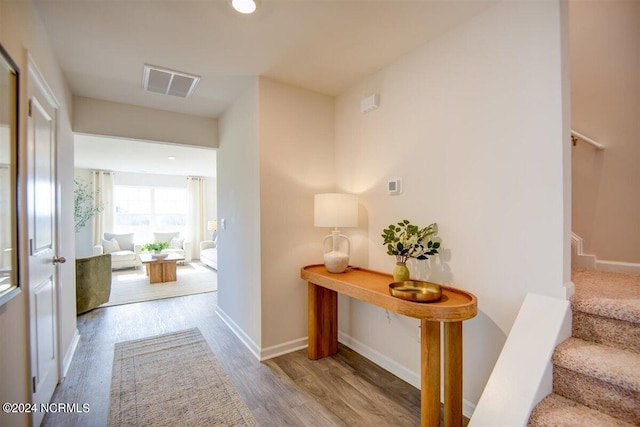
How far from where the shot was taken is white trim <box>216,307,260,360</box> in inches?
107

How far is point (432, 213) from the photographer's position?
213 cm

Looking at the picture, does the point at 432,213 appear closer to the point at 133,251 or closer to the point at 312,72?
the point at 312,72

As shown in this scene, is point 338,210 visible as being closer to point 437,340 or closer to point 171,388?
point 437,340

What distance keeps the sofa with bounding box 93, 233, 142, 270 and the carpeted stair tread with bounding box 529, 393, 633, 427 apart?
7.66 m

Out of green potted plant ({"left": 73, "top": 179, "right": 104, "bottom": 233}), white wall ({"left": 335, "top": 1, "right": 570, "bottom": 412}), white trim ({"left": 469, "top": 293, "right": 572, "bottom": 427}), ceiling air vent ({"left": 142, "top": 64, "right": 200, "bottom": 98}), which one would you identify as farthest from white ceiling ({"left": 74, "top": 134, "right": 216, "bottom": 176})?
white trim ({"left": 469, "top": 293, "right": 572, "bottom": 427})

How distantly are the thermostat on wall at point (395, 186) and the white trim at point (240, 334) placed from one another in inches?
72.0

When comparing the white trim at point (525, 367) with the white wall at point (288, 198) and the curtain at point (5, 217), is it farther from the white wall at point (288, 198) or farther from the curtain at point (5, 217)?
the curtain at point (5, 217)

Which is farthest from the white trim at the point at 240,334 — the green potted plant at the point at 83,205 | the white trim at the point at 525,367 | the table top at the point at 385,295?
the green potted plant at the point at 83,205

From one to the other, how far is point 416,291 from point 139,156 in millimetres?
6091

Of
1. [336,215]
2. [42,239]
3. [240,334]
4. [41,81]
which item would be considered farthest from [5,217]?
[240,334]

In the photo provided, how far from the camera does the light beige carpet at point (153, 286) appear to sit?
184 inches

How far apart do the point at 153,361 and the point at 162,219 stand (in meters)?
6.57

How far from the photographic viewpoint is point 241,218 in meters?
3.10

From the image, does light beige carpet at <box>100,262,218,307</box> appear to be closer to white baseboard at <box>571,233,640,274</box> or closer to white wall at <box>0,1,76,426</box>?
white wall at <box>0,1,76,426</box>
